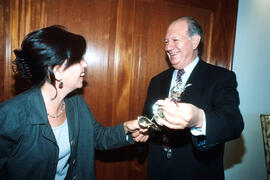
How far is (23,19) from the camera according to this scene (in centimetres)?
138

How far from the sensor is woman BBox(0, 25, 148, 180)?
100 centimetres

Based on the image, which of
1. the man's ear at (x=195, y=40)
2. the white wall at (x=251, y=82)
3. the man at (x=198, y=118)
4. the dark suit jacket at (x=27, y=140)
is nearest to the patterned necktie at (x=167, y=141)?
the man at (x=198, y=118)

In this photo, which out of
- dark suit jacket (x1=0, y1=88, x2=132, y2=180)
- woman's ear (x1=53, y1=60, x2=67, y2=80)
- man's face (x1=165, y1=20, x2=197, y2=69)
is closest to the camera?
dark suit jacket (x1=0, y1=88, x2=132, y2=180)

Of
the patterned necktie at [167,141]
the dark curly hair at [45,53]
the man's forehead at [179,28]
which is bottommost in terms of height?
the patterned necktie at [167,141]

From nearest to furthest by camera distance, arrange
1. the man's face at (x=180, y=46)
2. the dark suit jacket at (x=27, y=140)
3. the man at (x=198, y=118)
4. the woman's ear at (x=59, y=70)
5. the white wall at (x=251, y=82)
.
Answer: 1. the man at (x=198, y=118)
2. the dark suit jacket at (x=27, y=140)
3. the woman's ear at (x=59, y=70)
4. the man's face at (x=180, y=46)
5. the white wall at (x=251, y=82)

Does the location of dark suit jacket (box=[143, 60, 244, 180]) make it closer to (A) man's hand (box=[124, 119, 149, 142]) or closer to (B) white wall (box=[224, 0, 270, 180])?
(A) man's hand (box=[124, 119, 149, 142])

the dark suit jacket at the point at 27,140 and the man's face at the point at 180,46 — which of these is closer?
the dark suit jacket at the point at 27,140

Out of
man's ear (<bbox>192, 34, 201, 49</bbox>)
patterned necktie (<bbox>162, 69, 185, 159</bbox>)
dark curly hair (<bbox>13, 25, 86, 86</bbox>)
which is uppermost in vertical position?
man's ear (<bbox>192, 34, 201, 49</bbox>)

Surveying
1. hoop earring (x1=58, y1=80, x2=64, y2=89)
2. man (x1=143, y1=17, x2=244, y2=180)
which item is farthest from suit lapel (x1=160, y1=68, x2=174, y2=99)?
hoop earring (x1=58, y1=80, x2=64, y2=89)

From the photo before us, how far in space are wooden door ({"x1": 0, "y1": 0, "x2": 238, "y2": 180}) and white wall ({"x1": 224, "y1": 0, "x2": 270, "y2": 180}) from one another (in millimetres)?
481

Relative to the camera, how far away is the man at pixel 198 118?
846 millimetres

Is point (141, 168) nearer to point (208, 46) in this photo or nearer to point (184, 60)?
point (184, 60)

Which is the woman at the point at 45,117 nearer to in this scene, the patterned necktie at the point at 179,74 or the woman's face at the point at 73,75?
the woman's face at the point at 73,75

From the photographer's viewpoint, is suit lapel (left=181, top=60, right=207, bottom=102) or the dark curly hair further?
suit lapel (left=181, top=60, right=207, bottom=102)
